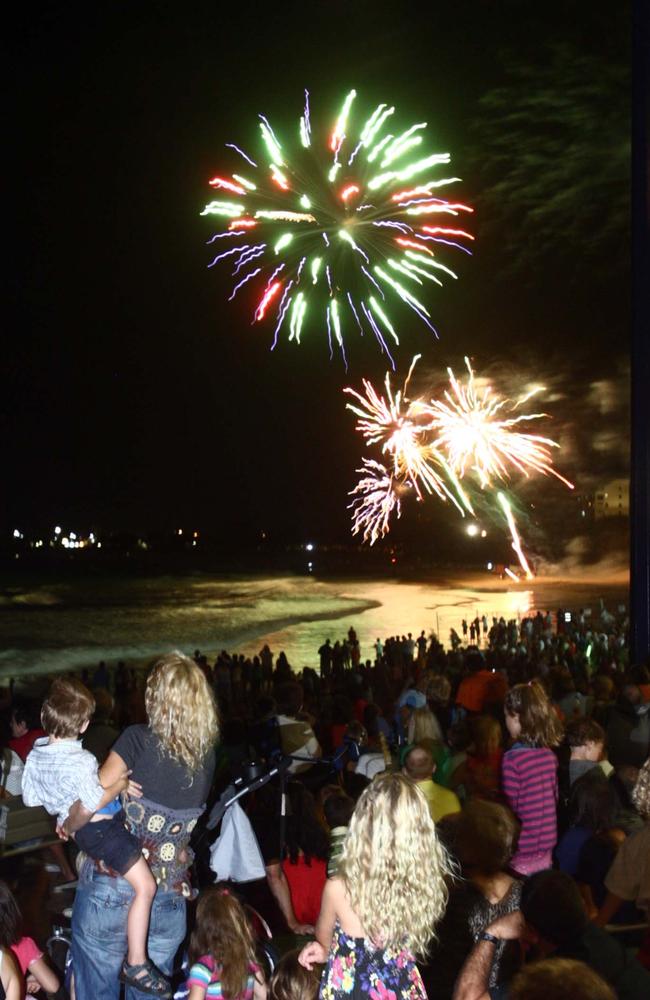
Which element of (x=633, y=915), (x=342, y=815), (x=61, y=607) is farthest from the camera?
(x=61, y=607)

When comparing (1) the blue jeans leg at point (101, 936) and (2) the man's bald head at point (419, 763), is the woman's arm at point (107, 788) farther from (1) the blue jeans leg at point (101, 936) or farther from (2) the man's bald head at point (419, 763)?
(2) the man's bald head at point (419, 763)

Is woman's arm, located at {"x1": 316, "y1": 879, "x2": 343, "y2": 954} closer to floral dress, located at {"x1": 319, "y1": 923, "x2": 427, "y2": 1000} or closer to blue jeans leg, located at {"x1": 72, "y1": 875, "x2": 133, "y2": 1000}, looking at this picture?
floral dress, located at {"x1": 319, "y1": 923, "x2": 427, "y2": 1000}

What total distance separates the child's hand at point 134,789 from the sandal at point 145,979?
65 cm

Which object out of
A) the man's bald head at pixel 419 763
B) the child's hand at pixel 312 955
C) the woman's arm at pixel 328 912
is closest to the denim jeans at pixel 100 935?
the child's hand at pixel 312 955

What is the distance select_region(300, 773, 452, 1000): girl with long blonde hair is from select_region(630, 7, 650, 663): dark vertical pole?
921 cm

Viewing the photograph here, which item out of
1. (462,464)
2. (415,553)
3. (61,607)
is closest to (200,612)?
(61,607)

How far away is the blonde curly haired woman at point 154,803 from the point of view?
11.0 ft

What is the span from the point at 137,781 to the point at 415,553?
102841 millimetres

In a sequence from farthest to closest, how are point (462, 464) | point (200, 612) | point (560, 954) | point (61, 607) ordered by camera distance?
point (61, 607) < point (200, 612) < point (462, 464) < point (560, 954)

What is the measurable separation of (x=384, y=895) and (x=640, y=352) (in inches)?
401

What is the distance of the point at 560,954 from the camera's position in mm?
2846

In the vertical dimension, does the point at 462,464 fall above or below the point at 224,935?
above

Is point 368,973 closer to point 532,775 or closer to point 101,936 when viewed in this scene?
point 101,936

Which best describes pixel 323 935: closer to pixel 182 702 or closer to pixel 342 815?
pixel 182 702
